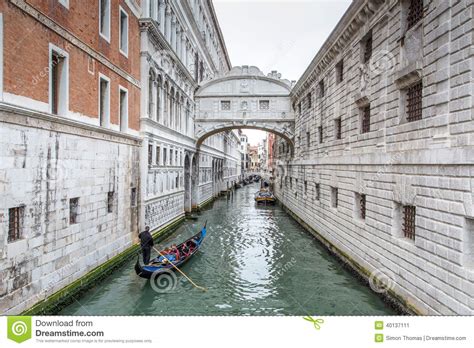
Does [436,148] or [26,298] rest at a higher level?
[436,148]

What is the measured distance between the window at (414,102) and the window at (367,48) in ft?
9.58

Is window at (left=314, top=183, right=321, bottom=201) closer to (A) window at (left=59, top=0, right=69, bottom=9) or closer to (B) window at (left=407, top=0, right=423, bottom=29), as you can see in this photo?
(B) window at (left=407, top=0, right=423, bottom=29)

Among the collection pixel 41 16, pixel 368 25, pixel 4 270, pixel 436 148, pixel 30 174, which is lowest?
pixel 4 270

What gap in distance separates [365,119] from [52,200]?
8852mm

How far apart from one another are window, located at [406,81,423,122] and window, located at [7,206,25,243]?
8.38 m

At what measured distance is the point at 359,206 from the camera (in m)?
11.1

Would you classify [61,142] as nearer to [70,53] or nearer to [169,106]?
[70,53]

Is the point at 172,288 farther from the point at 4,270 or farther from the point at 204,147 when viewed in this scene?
Result: the point at 204,147

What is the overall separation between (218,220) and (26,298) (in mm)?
15414

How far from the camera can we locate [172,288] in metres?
9.59

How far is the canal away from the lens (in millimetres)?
8242

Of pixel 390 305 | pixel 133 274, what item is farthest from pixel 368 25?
pixel 133 274

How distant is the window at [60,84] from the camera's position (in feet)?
26.2

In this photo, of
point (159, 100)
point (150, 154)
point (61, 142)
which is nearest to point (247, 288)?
point (61, 142)
